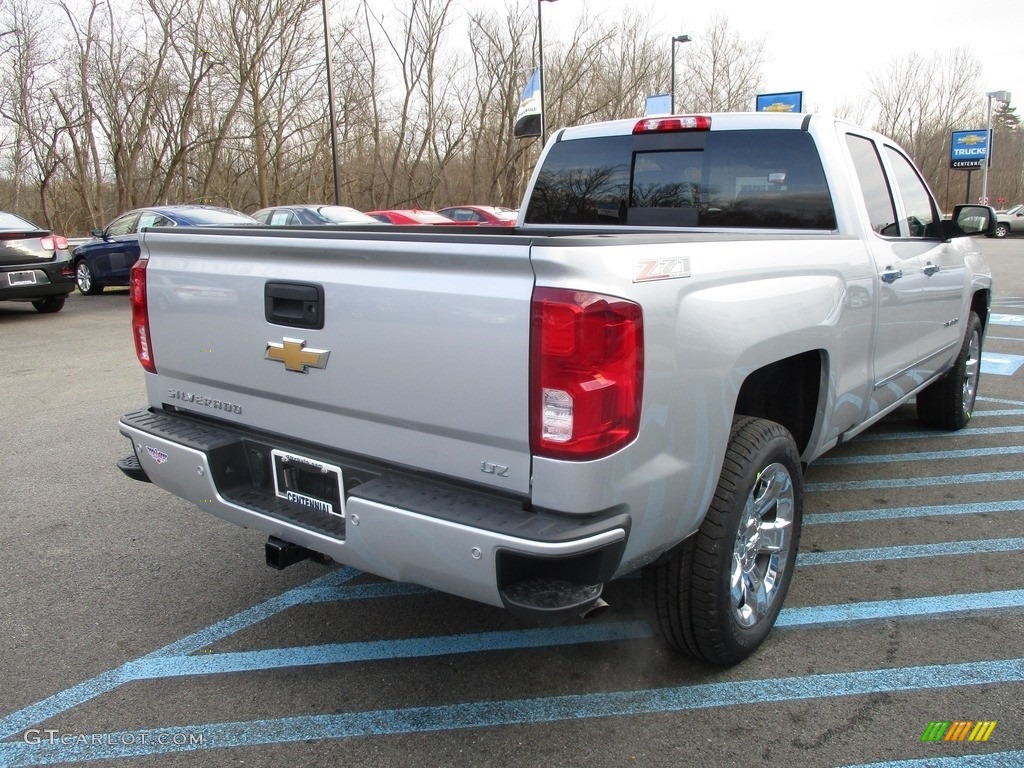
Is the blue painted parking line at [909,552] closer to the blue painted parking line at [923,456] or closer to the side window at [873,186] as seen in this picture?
the blue painted parking line at [923,456]

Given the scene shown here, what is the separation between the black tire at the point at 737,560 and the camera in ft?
8.43

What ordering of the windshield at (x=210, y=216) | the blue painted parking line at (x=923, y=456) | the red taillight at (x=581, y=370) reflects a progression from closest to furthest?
the red taillight at (x=581, y=370), the blue painted parking line at (x=923, y=456), the windshield at (x=210, y=216)

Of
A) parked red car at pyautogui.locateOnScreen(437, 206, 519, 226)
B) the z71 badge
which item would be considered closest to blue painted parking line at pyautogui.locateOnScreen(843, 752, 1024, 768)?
the z71 badge

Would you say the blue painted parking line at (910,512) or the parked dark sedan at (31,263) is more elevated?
the parked dark sedan at (31,263)

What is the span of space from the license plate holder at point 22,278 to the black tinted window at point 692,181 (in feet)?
32.8

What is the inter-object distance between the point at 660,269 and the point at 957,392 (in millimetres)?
4242

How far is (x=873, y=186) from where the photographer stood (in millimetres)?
3992

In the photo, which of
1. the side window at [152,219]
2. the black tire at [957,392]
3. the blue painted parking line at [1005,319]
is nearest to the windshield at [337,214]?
the side window at [152,219]

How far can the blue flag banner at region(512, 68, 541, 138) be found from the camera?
22281 millimetres

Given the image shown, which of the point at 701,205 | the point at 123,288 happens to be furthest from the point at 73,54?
the point at 701,205

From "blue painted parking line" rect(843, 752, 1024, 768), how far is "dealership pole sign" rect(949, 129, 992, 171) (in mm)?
45196

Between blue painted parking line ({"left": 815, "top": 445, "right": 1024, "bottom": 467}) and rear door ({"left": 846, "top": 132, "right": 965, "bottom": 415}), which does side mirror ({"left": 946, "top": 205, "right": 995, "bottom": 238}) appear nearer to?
rear door ({"left": 846, "top": 132, "right": 965, "bottom": 415})

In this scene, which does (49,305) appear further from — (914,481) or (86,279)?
(914,481)

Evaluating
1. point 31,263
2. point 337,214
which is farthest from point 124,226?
point 337,214
